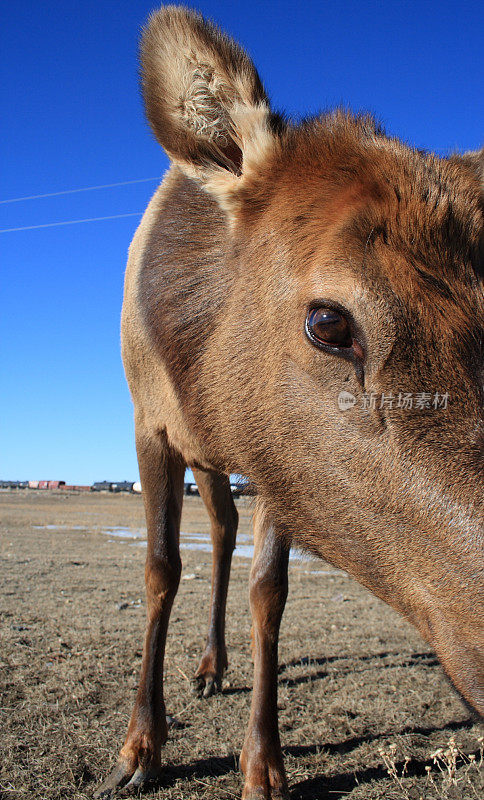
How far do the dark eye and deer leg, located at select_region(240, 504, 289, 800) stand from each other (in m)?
0.89

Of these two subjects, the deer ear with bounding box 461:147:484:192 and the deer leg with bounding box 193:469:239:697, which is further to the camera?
the deer leg with bounding box 193:469:239:697

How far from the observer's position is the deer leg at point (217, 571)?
157 inches

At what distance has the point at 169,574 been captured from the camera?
3.35 meters

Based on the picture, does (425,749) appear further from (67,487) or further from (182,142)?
(67,487)

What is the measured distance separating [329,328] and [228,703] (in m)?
2.75

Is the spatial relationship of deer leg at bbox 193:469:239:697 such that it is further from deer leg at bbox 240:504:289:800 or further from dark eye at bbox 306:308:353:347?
dark eye at bbox 306:308:353:347

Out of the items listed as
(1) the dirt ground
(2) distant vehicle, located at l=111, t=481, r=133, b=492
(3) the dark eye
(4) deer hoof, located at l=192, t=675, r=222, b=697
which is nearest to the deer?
(3) the dark eye

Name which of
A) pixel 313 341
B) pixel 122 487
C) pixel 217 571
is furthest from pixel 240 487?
pixel 122 487

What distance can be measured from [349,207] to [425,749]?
2.62m

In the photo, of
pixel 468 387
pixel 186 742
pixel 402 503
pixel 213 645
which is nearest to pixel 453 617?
pixel 402 503

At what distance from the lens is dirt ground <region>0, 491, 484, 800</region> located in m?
2.63

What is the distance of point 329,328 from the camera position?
1.96 meters

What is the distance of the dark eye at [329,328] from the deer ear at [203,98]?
2.79 ft

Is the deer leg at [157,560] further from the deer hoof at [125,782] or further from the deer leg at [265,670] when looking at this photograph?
the deer leg at [265,670]
